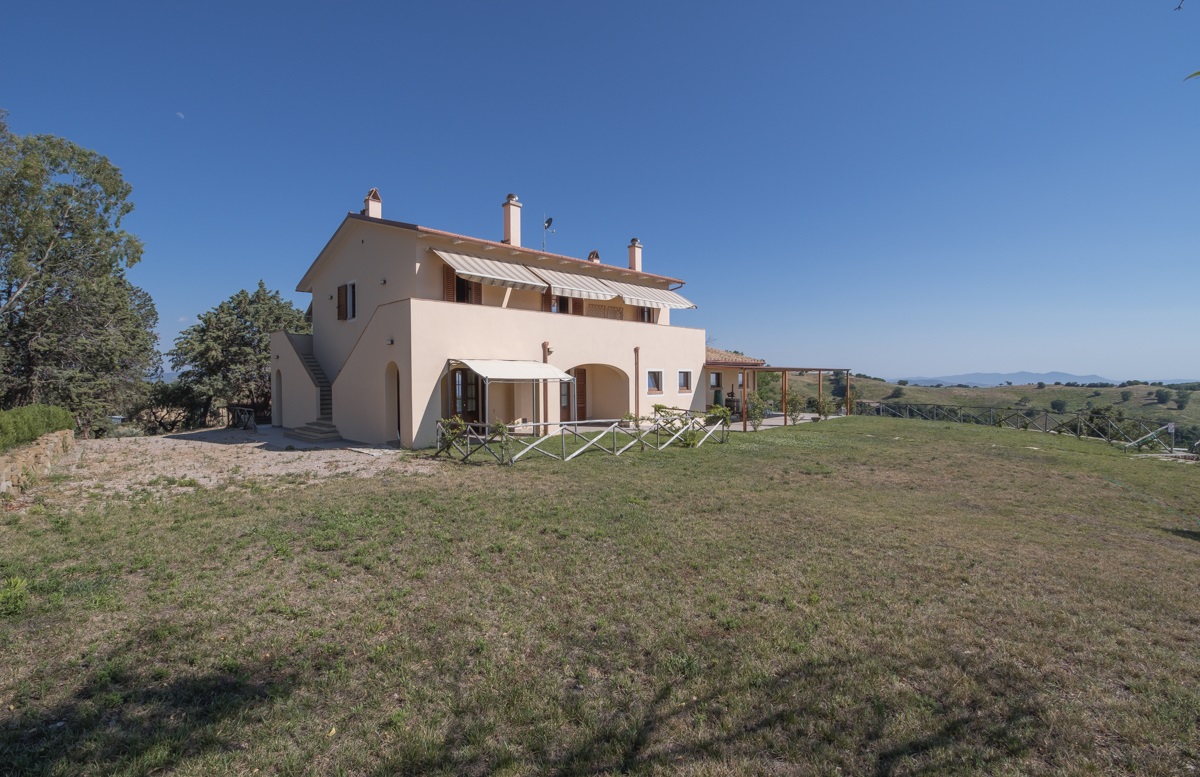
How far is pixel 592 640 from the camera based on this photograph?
192 inches

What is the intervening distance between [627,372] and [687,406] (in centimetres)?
480

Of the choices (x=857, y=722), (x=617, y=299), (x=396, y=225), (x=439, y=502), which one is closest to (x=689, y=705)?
(x=857, y=722)

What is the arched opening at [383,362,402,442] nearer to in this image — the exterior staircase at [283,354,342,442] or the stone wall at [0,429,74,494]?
the exterior staircase at [283,354,342,442]

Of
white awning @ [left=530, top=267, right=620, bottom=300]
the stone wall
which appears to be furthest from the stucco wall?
the stone wall

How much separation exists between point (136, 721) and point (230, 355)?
30.7 metres

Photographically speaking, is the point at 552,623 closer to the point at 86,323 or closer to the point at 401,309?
the point at 401,309

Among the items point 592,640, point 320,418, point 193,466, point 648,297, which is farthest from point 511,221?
point 592,640

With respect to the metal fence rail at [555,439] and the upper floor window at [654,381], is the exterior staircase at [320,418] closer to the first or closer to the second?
the metal fence rail at [555,439]

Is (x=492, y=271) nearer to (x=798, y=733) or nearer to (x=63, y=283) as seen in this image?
(x=798, y=733)

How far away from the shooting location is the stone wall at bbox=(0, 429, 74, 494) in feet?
33.0

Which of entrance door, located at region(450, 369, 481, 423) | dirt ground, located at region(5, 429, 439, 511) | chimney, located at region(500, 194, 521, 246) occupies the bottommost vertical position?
dirt ground, located at region(5, 429, 439, 511)

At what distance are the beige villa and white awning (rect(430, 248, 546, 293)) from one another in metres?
0.08

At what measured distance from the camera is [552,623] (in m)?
5.19

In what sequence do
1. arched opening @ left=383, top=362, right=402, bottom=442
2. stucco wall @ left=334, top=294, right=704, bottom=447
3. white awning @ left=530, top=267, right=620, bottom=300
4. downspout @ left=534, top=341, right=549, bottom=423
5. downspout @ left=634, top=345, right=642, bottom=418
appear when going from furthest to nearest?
downspout @ left=634, top=345, right=642, bottom=418 < white awning @ left=530, top=267, right=620, bottom=300 < downspout @ left=534, top=341, right=549, bottom=423 < arched opening @ left=383, top=362, right=402, bottom=442 < stucco wall @ left=334, top=294, right=704, bottom=447
